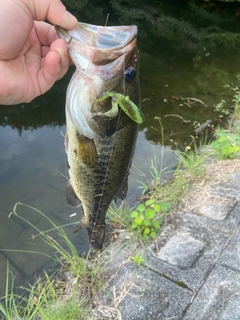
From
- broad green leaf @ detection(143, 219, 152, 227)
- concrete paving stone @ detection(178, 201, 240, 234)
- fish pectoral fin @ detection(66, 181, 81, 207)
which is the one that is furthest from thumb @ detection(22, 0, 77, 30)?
concrete paving stone @ detection(178, 201, 240, 234)

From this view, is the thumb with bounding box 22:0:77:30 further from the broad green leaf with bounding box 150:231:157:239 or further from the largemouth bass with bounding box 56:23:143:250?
the broad green leaf with bounding box 150:231:157:239

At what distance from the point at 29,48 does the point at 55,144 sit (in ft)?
12.1

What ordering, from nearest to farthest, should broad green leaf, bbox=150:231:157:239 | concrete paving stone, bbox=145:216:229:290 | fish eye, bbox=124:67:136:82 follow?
fish eye, bbox=124:67:136:82 < concrete paving stone, bbox=145:216:229:290 < broad green leaf, bbox=150:231:157:239

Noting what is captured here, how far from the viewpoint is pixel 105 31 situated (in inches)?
62.4

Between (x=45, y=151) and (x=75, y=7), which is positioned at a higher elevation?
(x=45, y=151)

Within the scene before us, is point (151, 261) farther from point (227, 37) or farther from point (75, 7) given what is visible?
point (75, 7)

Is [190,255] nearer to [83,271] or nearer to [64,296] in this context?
[83,271]

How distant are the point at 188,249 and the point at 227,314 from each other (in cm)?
66

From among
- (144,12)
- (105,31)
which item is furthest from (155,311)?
(144,12)

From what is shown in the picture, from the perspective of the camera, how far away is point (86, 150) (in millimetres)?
1781

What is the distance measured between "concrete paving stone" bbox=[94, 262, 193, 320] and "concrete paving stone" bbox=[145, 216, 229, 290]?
9 cm

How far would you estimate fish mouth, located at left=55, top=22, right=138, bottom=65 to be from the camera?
158 centimetres

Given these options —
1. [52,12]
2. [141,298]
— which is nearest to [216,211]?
[141,298]

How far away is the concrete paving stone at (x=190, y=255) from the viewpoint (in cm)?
289
